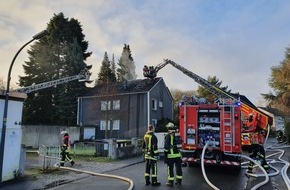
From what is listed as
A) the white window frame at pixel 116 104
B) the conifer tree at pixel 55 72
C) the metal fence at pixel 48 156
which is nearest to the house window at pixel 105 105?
the white window frame at pixel 116 104

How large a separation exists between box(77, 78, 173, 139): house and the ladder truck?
764 inches

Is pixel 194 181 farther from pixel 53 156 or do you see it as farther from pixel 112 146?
pixel 112 146

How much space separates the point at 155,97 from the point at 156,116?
217cm

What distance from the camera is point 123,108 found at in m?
33.4

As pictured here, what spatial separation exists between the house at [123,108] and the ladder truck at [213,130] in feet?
63.6

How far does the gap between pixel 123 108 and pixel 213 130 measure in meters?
22.0

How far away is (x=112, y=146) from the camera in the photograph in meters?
16.6

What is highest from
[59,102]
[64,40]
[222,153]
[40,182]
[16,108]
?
[64,40]

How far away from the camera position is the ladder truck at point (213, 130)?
11.5m

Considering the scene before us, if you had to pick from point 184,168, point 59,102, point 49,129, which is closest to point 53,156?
point 184,168

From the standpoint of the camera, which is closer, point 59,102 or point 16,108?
point 16,108

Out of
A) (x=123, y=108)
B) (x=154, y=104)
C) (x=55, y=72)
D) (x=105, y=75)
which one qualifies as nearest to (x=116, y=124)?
(x=123, y=108)

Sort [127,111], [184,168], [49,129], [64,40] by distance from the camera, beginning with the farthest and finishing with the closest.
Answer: [64,40], [127,111], [49,129], [184,168]

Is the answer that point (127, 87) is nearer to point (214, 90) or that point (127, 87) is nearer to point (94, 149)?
point (214, 90)
